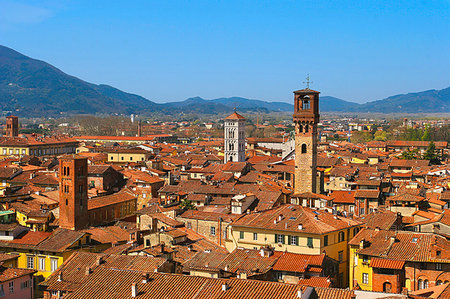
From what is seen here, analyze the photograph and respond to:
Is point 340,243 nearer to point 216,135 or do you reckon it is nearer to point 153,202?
point 153,202

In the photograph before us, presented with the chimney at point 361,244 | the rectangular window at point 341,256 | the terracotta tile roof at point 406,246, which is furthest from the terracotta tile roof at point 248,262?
the rectangular window at point 341,256

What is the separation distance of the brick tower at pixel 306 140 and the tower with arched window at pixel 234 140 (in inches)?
1426

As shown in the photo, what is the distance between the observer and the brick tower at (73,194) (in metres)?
41.5

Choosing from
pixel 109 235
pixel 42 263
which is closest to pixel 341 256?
pixel 109 235

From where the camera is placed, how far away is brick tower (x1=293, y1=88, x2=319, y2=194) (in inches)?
2051

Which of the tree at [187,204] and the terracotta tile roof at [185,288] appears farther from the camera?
the tree at [187,204]

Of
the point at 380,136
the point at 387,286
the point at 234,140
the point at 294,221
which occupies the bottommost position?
the point at 387,286

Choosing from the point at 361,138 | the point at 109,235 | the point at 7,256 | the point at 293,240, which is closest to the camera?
the point at 7,256

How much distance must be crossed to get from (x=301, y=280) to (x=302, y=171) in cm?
2756

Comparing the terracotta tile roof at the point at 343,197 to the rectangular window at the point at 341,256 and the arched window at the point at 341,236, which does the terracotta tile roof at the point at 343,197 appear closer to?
the arched window at the point at 341,236

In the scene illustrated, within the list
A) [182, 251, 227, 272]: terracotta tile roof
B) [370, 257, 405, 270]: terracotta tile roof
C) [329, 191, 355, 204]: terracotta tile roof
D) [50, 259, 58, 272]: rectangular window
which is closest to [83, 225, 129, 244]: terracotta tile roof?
[50, 259, 58, 272]: rectangular window

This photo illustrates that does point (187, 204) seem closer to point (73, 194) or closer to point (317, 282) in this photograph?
point (73, 194)

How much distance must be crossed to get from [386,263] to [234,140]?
Result: 64.1m

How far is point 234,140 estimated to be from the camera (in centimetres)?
9012
